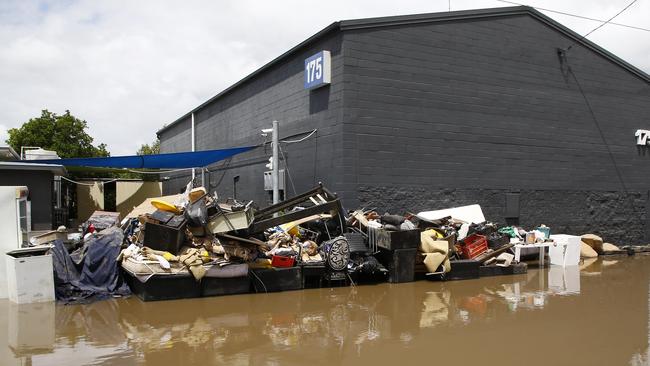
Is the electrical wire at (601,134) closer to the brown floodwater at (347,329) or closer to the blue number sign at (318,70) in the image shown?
the blue number sign at (318,70)

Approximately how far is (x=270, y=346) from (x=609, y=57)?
16681 millimetres

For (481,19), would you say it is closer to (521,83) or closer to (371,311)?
(521,83)

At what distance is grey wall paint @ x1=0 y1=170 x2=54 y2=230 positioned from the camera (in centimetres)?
1122

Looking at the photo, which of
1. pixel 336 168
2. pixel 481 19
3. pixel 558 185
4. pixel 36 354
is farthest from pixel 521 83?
pixel 36 354

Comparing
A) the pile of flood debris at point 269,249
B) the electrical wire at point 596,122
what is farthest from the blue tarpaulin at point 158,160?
the electrical wire at point 596,122

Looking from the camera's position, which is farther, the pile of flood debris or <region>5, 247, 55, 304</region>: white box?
the pile of flood debris

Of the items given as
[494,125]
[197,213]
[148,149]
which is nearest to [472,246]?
[494,125]

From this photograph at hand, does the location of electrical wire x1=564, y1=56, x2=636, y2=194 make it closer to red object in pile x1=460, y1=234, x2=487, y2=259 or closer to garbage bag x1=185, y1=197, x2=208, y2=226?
red object in pile x1=460, y1=234, x2=487, y2=259

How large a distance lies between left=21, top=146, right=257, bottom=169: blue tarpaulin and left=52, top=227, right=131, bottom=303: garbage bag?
4.78 metres

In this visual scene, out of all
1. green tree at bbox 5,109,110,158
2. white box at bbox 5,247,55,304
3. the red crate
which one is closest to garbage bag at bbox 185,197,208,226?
the red crate

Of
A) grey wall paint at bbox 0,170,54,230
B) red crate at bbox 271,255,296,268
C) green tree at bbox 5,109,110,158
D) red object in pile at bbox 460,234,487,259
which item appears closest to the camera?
red crate at bbox 271,255,296,268

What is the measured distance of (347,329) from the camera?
6.89m

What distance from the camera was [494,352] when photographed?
19.5 feet

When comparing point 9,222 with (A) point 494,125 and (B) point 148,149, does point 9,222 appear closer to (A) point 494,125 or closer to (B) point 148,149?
(A) point 494,125
